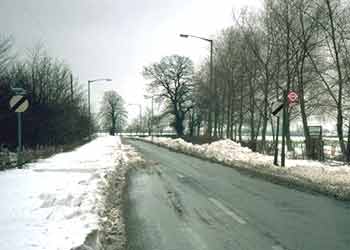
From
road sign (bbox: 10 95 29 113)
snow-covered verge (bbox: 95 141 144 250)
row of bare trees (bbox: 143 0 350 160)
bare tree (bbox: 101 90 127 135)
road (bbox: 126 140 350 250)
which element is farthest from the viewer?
bare tree (bbox: 101 90 127 135)

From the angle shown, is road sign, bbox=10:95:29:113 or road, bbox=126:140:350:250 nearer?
road, bbox=126:140:350:250

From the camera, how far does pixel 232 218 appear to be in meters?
8.00

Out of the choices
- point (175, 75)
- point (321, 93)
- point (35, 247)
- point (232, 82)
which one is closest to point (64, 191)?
point (35, 247)

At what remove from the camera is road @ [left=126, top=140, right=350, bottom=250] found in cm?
625

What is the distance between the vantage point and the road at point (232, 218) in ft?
20.5

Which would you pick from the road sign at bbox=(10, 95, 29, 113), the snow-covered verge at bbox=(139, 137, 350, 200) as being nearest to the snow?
the road sign at bbox=(10, 95, 29, 113)

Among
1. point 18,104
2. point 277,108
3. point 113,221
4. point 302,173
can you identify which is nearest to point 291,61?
point 277,108

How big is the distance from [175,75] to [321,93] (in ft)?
139

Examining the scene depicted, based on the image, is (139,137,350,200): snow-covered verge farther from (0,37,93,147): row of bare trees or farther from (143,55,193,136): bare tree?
(143,55,193,136): bare tree

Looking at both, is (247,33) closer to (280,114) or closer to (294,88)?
(294,88)

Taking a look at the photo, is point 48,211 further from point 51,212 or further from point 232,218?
point 232,218

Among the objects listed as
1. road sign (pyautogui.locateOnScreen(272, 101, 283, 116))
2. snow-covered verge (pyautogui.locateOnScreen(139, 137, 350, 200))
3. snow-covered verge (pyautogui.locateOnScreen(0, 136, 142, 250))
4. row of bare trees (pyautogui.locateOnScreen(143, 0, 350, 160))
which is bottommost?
snow-covered verge (pyautogui.locateOnScreen(139, 137, 350, 200))

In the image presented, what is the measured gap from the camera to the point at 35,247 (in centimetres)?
531

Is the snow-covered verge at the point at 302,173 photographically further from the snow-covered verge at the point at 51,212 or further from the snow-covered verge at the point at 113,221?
the snow-covered verge at the point at 51,212
